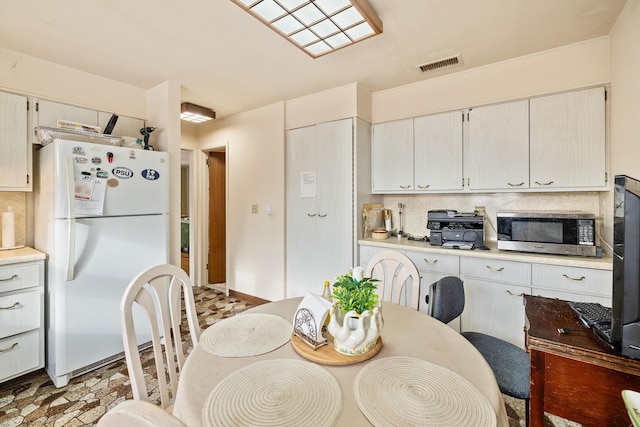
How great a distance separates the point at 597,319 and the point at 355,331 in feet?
3.16

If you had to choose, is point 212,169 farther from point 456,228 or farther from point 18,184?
point 456,228

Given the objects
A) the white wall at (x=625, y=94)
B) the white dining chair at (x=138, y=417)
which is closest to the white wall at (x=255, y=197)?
the white wall at (x=625, y=94)

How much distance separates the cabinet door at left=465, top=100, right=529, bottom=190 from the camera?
237cm

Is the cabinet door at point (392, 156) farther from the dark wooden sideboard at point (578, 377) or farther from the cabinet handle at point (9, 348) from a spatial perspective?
the cabinet handle at point (9, 348)

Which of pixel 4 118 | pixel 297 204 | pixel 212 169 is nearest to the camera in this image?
pixel 4 118

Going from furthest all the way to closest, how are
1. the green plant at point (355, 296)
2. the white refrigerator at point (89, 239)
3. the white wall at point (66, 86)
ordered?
the white wall at point (66, 86) < the white refrigerator at point (89, 239) < the green plant at point (355, 296)

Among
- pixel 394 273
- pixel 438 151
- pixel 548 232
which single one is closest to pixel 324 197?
pixel 438 151

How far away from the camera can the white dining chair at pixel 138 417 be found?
43 cm

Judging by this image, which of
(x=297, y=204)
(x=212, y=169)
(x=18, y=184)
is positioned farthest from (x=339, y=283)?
(x=212, y=169)

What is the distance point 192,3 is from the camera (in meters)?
1.72

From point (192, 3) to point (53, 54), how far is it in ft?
4.88

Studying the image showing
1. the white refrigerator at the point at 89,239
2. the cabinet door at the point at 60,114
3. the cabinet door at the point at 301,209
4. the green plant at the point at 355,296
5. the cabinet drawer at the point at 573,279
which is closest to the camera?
the green plant at the point at 355,296

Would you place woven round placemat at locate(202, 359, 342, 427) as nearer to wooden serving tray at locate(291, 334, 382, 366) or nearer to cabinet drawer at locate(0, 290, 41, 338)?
wooden serving tray at locate(291, 334, 382, 366)

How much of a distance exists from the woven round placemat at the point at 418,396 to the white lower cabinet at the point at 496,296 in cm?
158
